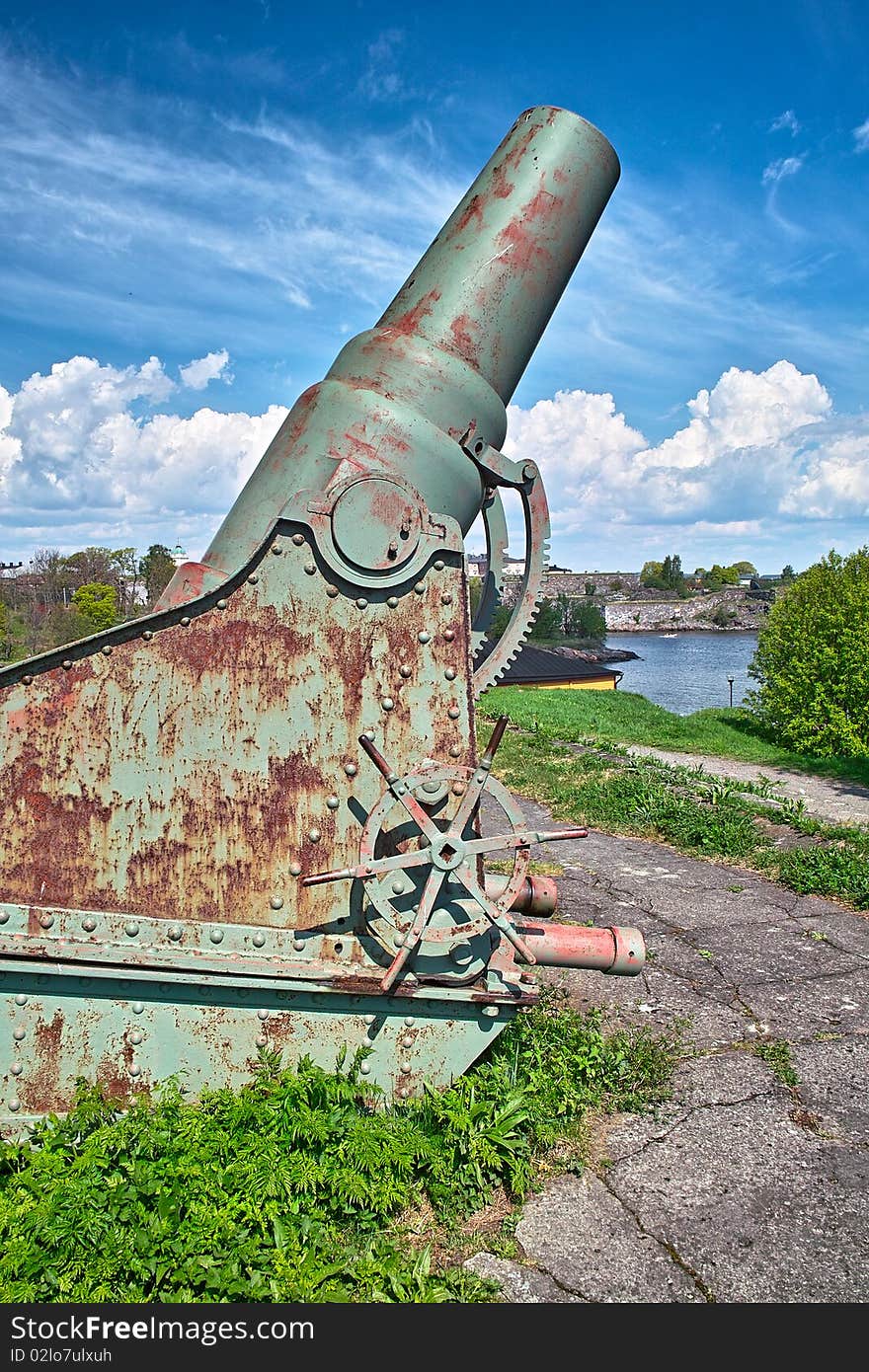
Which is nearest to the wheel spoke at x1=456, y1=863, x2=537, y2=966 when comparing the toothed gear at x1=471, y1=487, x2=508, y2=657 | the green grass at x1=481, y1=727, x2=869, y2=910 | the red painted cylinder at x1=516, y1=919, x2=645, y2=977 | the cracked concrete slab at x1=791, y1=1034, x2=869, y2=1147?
the red painted cylinder at x1=516, y1=919, x2=645, y2=977

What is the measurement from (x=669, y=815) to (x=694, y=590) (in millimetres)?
96644

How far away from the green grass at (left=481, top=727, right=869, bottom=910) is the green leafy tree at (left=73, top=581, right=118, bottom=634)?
70.6 ft

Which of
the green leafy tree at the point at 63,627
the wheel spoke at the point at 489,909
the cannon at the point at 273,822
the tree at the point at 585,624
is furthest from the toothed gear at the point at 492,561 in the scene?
the tree at the point at 585,624

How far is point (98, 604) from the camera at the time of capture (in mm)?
31219

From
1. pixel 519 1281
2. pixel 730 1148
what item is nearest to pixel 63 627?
pixel 730 1148

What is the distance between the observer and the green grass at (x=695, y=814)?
6.79 meters

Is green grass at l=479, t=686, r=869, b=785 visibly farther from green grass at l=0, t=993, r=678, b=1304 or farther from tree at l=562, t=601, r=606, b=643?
tree at l=562, t=601, r=606, b=643

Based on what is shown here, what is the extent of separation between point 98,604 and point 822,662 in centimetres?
2270

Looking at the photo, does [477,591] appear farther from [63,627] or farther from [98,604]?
[98,604]

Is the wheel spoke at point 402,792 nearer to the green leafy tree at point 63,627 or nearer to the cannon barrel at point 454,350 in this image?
the cannon barrel at point 454,350
